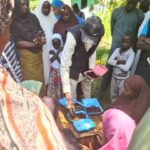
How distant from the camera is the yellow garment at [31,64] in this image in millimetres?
4895

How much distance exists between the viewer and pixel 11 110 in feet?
3.02

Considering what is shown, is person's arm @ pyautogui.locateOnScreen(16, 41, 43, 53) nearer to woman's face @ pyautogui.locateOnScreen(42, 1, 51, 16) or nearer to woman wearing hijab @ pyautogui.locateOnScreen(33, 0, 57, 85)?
woman wearing hijab @ pyautogui.locateOnScreen(33, 0, 57, 85)

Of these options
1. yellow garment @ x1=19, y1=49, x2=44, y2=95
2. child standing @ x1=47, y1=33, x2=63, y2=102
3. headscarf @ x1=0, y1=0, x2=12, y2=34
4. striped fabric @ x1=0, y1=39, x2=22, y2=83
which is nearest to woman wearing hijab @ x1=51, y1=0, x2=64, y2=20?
child standing @ x1=47, y1=33, x2=63, y2=102

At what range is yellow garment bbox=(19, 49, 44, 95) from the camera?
4.89m

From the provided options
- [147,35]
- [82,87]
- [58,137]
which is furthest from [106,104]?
[58,137]

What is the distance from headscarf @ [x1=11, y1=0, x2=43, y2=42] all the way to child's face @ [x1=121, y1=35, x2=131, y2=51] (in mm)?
1056

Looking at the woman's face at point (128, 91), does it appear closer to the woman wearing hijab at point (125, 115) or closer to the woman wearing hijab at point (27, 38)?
the woman wearing hijab at point (125, 115)

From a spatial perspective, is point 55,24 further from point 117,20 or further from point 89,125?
point 89,125

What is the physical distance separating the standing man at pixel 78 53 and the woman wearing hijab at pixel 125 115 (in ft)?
1.80

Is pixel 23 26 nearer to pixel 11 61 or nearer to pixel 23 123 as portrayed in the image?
pixel 11 61

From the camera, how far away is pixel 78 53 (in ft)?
14.0

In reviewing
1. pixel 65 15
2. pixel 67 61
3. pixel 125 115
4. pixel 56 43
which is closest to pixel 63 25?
pixel 65 15

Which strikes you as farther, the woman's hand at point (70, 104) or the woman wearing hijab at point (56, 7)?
the woman wearing hijab at point (56, 7)

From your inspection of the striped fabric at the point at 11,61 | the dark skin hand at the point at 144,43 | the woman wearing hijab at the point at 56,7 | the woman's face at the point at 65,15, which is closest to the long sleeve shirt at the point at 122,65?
the dark skin hand at the point at 144,43
